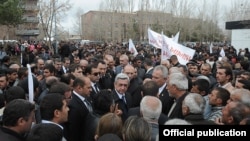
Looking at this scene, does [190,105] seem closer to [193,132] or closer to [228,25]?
[193,132]

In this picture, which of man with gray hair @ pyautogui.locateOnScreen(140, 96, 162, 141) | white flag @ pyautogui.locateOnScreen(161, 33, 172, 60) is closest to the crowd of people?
man with gray hair @ pyautogui.locateOnScreen(140, 96, 162, 141)

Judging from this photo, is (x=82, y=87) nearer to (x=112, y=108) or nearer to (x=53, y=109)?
(x=112, y=108)

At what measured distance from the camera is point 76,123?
14.7 feet

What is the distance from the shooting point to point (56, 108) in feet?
12.1

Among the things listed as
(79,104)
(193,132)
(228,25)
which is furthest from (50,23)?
Result: (193,132)

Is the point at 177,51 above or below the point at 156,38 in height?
below

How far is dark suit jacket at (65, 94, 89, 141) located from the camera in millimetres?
4488

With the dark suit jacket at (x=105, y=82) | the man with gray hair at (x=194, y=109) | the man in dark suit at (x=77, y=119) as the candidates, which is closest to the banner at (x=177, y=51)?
the dark suit jacket at (x=105, y=82)

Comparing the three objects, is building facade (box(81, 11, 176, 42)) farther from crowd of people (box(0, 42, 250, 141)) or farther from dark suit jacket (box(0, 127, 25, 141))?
dark suit jacket (box(0, 127, 25, 141))

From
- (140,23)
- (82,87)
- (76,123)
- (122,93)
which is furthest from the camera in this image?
(140,23)

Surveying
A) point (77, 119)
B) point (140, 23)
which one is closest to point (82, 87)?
point (77, 119)

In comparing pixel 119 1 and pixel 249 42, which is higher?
pixel 119 1

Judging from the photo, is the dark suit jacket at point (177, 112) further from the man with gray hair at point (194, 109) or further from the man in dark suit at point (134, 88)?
the man in dark suit at point (134, 88)

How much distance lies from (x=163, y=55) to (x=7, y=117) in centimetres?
692
